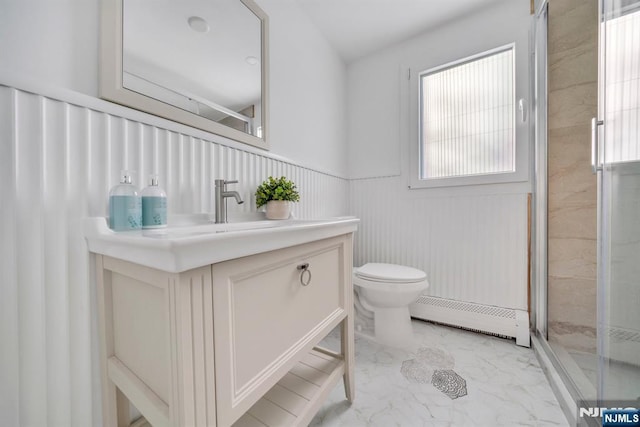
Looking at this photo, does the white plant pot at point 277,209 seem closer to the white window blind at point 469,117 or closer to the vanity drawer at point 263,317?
A: the vanity drawer at point 263,317

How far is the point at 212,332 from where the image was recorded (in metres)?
0.46

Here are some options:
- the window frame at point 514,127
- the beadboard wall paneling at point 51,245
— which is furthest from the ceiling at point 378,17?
the beadboard wall paneling at point 51,245

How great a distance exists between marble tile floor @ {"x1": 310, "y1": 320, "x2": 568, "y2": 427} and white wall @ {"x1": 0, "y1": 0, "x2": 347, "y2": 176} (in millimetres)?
1260

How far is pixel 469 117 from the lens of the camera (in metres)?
1.75

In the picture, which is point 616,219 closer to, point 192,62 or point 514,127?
point 514,127

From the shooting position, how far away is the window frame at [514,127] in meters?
1.53

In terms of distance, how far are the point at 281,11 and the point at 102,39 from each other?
1066 millimetres

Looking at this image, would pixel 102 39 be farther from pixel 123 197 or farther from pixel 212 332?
pixel 212 332

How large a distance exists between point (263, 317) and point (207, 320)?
178mm

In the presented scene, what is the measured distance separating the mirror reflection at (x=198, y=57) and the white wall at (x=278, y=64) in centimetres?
10

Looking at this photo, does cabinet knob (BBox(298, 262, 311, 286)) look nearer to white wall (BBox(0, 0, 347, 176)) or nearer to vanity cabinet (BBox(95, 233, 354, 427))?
vanity cabinet (BBox(95, 233, 354, 427))

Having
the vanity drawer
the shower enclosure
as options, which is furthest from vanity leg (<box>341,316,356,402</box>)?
the shower enclosure

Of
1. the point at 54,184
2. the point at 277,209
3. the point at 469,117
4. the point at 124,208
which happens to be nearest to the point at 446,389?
the point at 277,209

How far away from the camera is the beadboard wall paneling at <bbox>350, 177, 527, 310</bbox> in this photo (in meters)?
1.55
